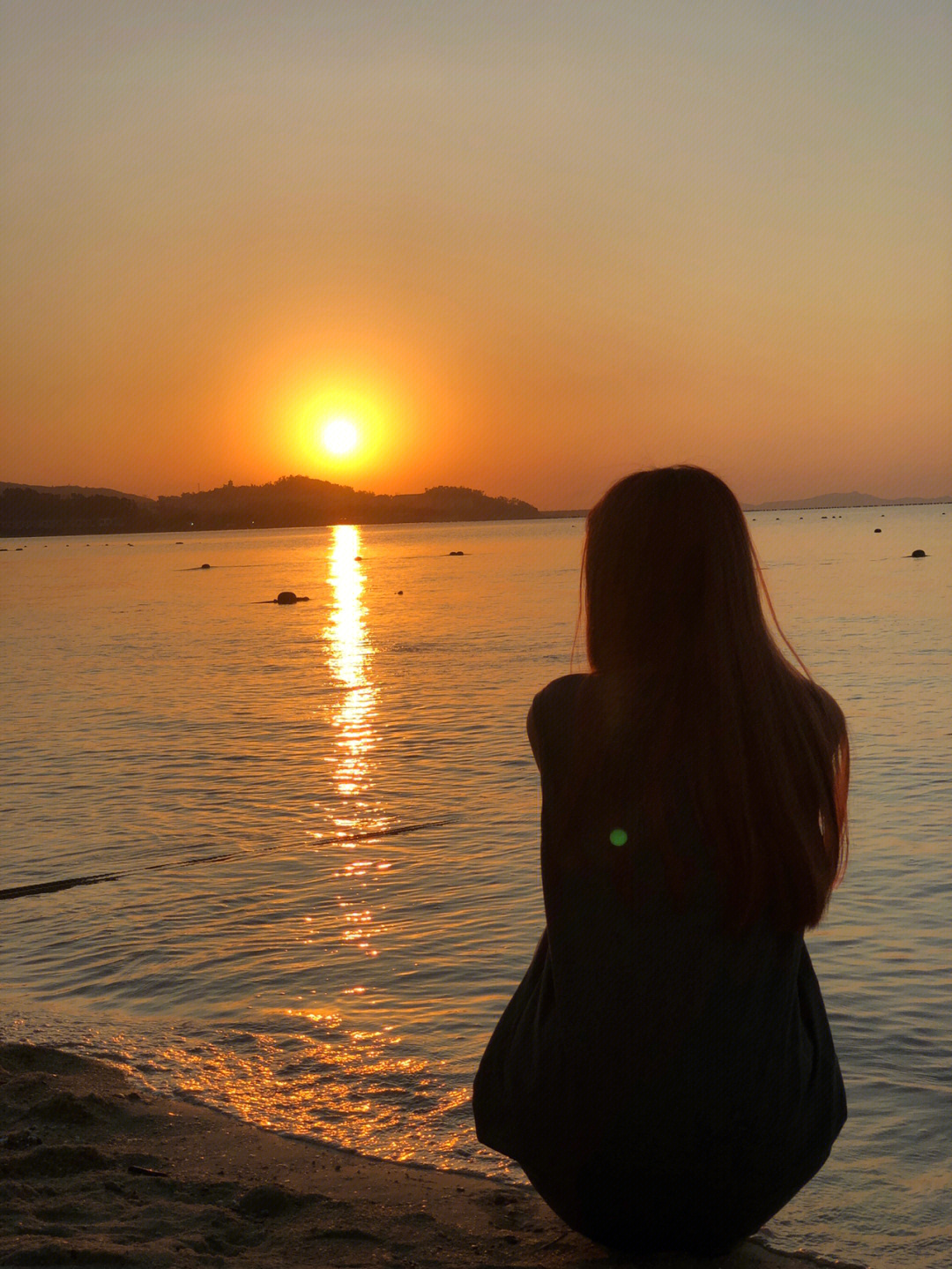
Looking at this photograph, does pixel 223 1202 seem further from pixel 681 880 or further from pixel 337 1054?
pixel 681 880

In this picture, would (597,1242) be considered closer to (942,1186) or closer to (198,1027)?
(942,1186)

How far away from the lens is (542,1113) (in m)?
3.32

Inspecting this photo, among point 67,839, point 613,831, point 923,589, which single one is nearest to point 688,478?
point 613,831

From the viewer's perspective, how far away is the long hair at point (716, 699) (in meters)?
3.06

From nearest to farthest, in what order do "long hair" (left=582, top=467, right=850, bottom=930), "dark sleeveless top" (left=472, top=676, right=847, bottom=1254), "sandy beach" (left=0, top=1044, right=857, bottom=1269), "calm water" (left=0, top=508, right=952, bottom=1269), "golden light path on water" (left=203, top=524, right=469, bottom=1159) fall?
"long hair" (left=582, top=467, right=850, bottom=930) → "dark sleeveless top" (left=472, top=676, right=847, bottom=1254) → "sandy beach" (left=0, top=1044, right=857, bottom=1269) → "golden light path on water" (left=203, top=524, right=469, bottom=1159) → "calm water" (left=0, top=508, right=952, bottom=1269)

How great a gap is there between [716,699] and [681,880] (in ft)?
1.50

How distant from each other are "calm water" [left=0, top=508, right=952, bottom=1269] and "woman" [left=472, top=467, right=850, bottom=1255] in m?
1.18

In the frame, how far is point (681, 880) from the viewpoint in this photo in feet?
10.2

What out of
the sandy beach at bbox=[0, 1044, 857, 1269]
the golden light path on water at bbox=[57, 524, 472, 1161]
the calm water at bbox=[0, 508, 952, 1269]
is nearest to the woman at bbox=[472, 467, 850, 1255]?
the sandy beach at bbox=[0, 1044, 857, 1269]

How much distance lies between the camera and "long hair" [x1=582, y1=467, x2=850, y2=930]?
3.06m

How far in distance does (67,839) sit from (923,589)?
3558 cm

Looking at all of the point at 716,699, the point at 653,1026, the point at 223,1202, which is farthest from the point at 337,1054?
the point at 716,699

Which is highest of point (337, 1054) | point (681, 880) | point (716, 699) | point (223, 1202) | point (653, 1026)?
point (716, 699)

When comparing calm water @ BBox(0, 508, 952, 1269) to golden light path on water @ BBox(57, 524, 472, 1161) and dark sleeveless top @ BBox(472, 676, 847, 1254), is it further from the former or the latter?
dark sleeveless top @ BBox(472, 676, 847, 1254)
